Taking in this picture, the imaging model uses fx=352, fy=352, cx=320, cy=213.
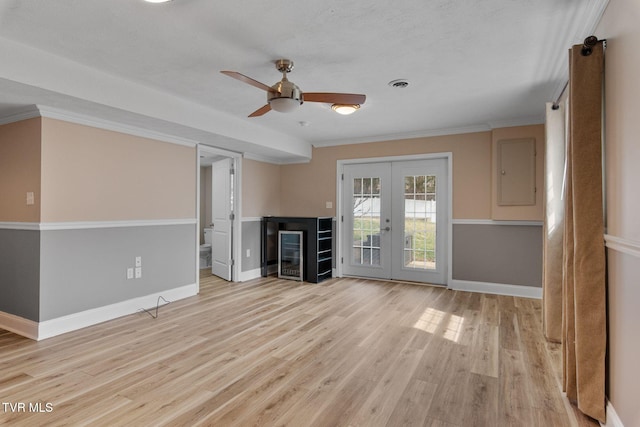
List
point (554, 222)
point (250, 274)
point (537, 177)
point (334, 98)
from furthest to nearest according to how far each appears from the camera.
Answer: point (250, 274) → point (537, 177) → point (554, 222) → point (334, 98)

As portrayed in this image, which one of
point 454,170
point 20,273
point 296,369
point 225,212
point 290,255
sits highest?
point 454,170

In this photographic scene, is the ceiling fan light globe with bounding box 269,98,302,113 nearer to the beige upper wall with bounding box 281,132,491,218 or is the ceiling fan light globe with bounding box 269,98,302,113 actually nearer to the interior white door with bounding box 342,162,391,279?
the beige upper wall with bounding box 281,132,491,218

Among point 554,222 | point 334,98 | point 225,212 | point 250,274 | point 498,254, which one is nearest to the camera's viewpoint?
point 334,98

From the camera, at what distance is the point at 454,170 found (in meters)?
5.17

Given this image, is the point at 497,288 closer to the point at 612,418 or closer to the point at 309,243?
the point at 309,243

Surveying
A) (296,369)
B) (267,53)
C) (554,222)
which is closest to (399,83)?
(267,53)

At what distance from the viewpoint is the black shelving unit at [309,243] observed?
5.69 meters

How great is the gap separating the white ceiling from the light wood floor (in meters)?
2.13

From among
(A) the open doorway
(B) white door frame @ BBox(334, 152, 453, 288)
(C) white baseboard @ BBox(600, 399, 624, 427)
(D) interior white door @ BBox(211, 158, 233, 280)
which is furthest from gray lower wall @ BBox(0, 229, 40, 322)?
(C) white baseboard @ BBox(600, 399, 624, 427)

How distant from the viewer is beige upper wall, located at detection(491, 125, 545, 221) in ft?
15.0

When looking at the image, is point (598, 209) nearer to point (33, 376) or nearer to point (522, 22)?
point (522, 22)

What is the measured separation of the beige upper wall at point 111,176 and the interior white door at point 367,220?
2587 millimetres

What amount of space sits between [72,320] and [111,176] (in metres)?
1.52

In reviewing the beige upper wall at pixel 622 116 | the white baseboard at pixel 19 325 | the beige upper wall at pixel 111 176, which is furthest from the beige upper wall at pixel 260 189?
the beige upper wall at pixel 622 116
